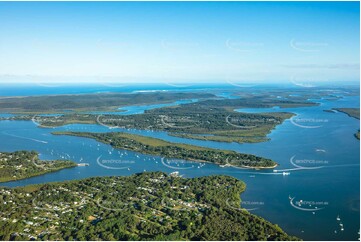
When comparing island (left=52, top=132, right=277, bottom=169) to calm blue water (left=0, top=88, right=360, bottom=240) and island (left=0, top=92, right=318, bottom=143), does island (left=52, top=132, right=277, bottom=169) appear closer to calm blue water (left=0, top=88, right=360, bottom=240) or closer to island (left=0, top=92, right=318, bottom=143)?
calm blue water (left=0, top=88, right=360, bottom=240)

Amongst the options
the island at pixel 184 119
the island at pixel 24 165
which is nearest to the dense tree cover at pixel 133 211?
the island at pixel 24 165

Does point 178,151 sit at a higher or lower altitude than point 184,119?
lower

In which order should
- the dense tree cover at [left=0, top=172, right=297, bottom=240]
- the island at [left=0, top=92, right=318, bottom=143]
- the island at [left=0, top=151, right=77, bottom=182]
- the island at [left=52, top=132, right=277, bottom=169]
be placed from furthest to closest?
the island at [left=0, top=92, right=318, bottom=143] < the island at [left=52, top=132, right=277, bottom=169] < the island at [left=0, top=151, right=77, bottom=182] < the dense tree cover at [left=0, top=172, right=297, bottom=240]

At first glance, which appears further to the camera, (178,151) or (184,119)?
(184,119)

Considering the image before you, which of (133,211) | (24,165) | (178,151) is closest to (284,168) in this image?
(178,151)

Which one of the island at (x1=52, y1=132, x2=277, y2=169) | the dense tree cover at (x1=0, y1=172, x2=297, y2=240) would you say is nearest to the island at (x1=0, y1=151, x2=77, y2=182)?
the dense tree cover at (x1=0, y1=172, x2=297, y2=240)

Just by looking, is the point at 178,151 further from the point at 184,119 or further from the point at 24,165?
the point at 184,119
